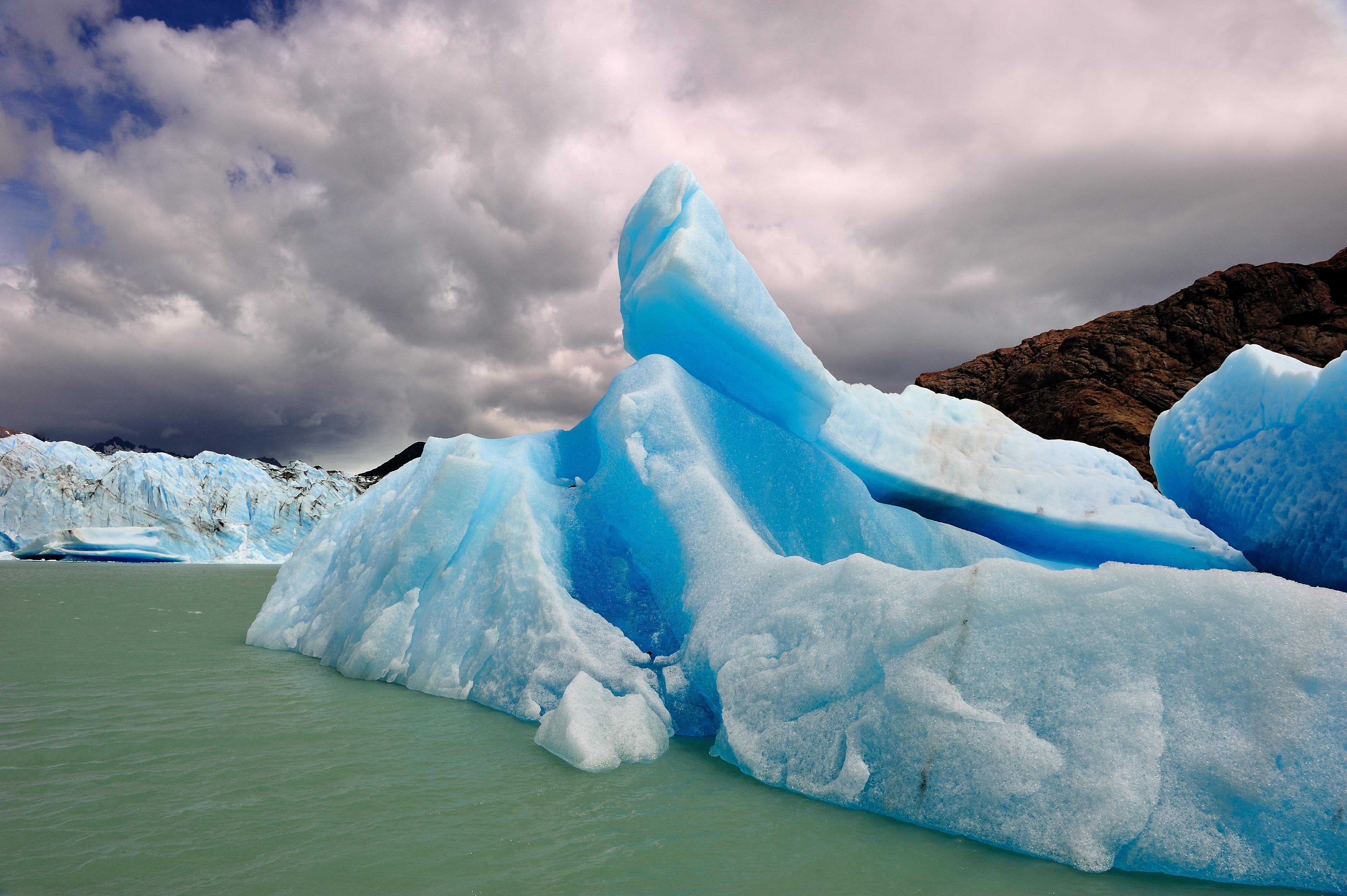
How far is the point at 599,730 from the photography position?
3.05 meters

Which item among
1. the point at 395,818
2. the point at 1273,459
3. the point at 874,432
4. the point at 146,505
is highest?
the point at 874,432

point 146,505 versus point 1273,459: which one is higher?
point 1273,459

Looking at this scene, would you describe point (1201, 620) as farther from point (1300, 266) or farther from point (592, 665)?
point (1300, 266)

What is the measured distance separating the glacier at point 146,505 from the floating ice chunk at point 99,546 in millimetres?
51

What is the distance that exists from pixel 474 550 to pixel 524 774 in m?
2.20

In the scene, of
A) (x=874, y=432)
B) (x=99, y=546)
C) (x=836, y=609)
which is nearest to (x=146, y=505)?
(x=99, y=546)

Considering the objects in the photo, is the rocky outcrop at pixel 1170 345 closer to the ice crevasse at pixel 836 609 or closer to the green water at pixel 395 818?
the ice crevasse at pixel 836 609

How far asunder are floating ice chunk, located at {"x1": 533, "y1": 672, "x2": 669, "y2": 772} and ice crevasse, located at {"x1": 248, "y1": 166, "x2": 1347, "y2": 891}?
1 cm

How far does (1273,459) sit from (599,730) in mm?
Result: 5956

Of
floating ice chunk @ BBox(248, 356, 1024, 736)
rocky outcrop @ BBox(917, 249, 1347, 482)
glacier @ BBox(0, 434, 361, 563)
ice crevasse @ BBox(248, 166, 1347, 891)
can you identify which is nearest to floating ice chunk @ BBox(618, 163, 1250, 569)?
ice crevasse @ BBox(248, 166, 1347, 891)

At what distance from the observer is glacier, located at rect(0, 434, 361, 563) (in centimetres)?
2945

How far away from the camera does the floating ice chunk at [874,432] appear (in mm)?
5227

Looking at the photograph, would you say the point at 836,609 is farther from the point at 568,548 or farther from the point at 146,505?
the point at 146,505

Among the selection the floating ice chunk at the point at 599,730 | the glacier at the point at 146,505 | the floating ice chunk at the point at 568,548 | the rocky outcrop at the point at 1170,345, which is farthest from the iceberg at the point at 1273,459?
the glacier at the point at 146,505
